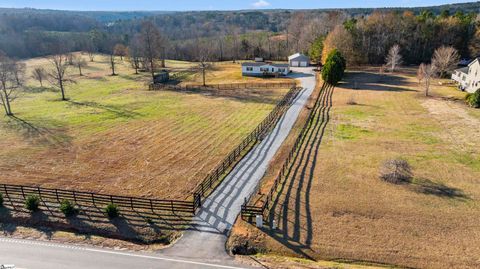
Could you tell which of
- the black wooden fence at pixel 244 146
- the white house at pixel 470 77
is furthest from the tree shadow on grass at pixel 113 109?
the white house at pixel 470 77

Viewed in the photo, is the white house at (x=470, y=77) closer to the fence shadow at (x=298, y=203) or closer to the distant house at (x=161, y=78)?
the fence shadow at (x=298, y=203)

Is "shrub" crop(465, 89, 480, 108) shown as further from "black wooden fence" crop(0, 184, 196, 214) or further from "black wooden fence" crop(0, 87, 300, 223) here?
"black wooden fence" crop(0, 184, 196, 214)

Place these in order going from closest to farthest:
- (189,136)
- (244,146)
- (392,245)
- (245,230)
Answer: (392,245), (245,230), (244,146), (189,136)

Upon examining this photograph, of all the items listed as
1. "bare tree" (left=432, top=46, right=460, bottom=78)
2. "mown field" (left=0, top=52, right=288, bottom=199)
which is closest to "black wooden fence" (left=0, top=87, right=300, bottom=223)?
"mown field" (left=0, top=52, right=288, bottom=199)

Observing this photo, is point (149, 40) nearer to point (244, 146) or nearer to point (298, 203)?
point (244, 146)

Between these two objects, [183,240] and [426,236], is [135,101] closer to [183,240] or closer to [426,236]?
[183,240]

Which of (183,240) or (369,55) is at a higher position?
(369,55)

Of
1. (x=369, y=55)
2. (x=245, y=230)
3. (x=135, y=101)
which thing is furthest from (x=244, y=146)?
(x=369, y=55)
